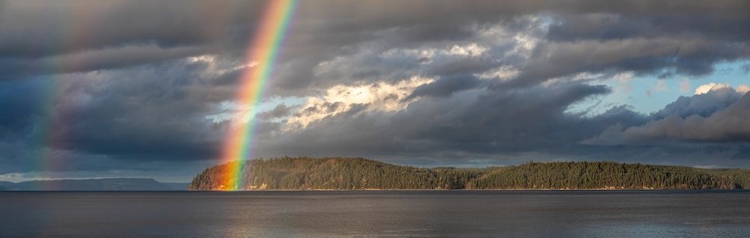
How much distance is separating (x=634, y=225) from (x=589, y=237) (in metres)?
21.5

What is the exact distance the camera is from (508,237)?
8138cm

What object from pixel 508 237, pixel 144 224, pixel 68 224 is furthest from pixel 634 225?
pixel 68 224

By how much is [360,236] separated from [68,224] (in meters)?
48.3

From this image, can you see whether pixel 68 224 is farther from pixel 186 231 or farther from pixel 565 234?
pixel 565 234

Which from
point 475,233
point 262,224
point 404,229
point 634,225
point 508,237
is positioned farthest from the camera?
point 262,224

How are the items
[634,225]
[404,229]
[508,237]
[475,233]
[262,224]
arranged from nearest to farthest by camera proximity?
1. [508,237]
2. [475,233]
3. [404,229]
4. [634,225]
5. [262,224]

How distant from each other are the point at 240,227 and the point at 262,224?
5928 millimetres

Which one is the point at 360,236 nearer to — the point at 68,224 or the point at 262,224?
the point at 262,224

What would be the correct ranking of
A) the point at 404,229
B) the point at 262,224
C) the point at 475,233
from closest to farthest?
the point at 475,233
the point at 404,229
the point at 262,224

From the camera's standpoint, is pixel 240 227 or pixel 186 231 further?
pixel 240 227

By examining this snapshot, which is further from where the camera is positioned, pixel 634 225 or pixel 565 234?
pixel 634 225

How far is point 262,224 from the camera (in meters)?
109

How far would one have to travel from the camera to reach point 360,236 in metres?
84.0

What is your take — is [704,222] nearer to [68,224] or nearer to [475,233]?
[475,233]
